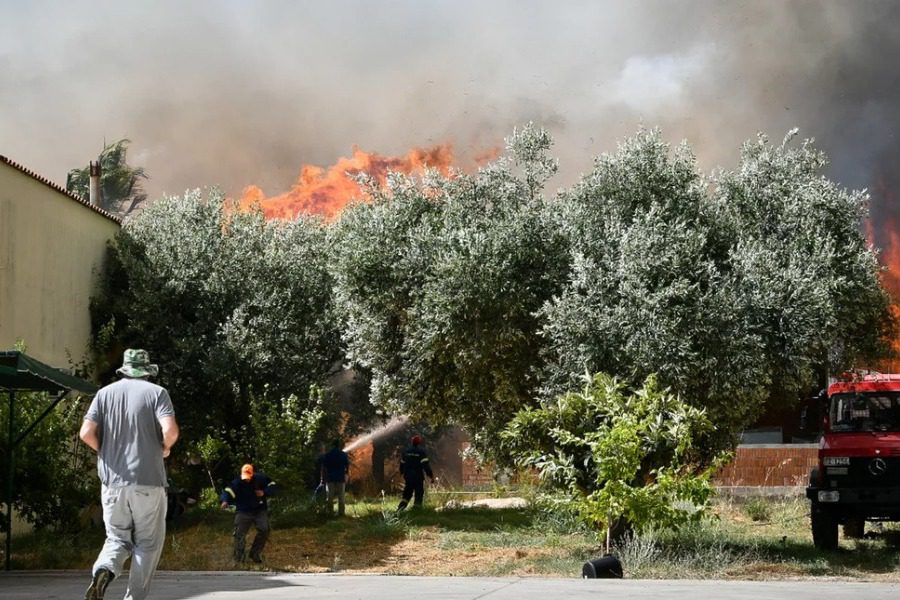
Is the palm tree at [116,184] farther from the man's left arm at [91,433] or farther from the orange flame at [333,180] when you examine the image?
the man's left arm at [91,433]

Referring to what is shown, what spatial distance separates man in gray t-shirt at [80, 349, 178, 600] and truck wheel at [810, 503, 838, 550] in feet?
43.0

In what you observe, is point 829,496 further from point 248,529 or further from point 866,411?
point 248,529

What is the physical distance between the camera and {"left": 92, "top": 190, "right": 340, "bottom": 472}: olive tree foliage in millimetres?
27641

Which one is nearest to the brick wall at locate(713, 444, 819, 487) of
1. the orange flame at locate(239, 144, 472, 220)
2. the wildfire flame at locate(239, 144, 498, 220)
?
the orange flame at locate(239, 144, 472, 220)

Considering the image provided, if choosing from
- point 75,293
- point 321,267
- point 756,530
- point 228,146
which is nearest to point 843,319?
point 756,530

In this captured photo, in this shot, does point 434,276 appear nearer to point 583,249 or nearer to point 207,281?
point 583,249

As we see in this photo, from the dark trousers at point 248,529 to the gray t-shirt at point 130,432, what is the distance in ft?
29.0

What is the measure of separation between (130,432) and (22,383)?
8.20 meters

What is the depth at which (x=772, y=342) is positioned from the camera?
70.7 ft

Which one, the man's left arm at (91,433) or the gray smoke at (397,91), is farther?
the gray smoke at (397,91)

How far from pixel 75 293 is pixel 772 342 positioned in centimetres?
1420

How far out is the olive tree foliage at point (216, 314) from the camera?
27.6m

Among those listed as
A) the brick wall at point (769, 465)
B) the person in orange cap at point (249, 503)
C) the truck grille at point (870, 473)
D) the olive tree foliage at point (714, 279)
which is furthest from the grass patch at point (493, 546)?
the brick wall at point (769, 465)

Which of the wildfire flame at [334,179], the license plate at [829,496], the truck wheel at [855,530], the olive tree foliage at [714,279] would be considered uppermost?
the wildfire flame at [334,179]
